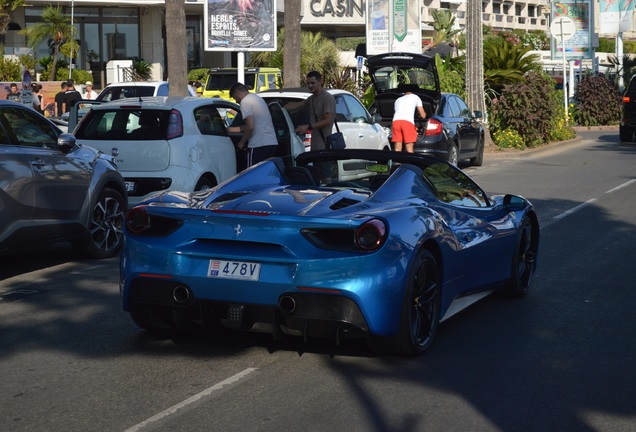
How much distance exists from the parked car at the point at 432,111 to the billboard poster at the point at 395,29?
1324 centimetres

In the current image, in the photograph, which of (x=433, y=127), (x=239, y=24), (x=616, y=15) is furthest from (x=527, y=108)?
(x=616, y=15)

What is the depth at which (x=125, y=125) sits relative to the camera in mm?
Result: 12938

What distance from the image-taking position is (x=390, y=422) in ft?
18.0

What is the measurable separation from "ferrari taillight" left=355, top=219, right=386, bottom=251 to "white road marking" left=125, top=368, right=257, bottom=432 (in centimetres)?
105

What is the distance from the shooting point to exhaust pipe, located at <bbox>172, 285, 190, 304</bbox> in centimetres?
649

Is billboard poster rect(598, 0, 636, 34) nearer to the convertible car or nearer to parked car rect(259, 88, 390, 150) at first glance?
parked car rect(259, 88, 390, 150)

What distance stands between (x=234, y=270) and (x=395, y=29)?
1346 inches

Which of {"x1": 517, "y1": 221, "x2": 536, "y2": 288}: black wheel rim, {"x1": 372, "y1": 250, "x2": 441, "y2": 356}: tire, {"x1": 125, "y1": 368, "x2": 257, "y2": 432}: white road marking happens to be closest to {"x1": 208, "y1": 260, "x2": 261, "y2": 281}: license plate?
{"x1": 125, "y1": 368, "x2": 257, "y2": 432}: white road marking

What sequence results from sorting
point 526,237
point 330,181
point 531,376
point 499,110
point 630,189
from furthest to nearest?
point 499,110 → point 630,189 → point 526,237 → point 330,181 → point 531,376

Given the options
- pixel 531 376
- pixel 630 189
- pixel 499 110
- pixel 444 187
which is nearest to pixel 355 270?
pixel 531 376

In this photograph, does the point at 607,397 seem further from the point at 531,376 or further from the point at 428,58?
the point at 428,58

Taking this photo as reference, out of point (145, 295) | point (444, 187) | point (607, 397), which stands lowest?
point (607, 397)

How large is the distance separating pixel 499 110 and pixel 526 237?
20588 millimetres

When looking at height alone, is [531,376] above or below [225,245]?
below
